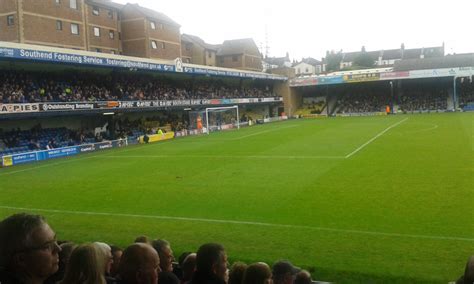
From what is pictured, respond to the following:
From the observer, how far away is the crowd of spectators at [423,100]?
210 ft

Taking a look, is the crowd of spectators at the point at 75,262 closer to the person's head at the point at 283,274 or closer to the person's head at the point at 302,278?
the person's head at the point at 283,274

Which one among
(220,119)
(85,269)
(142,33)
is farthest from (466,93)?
(85,269)

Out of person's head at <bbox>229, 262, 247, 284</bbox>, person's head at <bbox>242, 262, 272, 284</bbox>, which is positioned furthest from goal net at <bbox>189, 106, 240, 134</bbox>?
person's head at <bbox>242, 262, 272, 284</bbox>

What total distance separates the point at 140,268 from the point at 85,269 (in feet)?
1.70

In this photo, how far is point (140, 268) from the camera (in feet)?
11.2

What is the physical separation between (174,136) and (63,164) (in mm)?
18017

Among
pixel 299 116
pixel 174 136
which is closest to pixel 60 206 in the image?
pixel 174 136

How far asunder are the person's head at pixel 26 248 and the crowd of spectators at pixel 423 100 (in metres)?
67.2

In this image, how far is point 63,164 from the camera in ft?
89.7

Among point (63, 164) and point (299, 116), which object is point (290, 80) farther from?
point (63, 164)

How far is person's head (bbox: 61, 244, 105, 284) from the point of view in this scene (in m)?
2.98

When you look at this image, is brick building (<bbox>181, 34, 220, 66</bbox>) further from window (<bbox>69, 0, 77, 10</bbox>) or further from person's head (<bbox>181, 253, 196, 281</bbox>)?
person's head (<bbox>181, 253, 196, 281</bbox>)

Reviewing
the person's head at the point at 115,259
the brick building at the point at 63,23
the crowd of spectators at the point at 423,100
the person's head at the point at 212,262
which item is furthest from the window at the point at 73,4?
the person's head at the point at 212,262

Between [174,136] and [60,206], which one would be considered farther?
[174,136]
